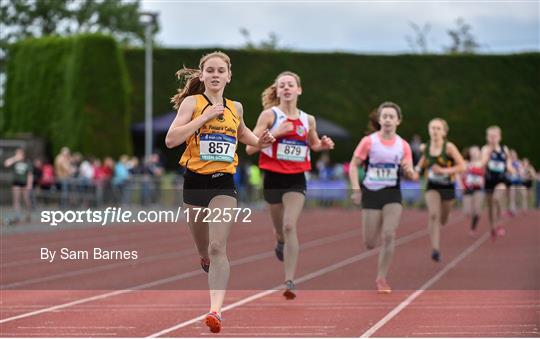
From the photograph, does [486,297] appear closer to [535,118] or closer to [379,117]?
[379,117]

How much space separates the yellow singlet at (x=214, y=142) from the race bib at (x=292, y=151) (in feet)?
11.0

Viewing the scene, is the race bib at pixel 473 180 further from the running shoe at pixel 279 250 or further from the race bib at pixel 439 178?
the running shoe at pixel 279 250

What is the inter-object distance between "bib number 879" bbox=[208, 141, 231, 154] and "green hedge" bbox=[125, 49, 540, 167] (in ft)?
113

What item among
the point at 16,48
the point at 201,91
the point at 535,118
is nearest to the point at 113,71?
the point at 16,48

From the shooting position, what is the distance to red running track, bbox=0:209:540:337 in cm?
978

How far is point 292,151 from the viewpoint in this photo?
11.2 meters

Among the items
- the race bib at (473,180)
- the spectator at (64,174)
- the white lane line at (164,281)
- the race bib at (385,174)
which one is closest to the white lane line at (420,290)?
the race bib at (473,180)

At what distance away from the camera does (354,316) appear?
10.5 m

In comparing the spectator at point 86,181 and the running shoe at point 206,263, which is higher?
the spectator at point 86,181

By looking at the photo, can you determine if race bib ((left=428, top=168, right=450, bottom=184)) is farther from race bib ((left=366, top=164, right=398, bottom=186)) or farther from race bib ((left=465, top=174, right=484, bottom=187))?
race bib ((left=465, top=174, right=484, bottom=187))

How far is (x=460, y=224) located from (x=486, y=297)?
15756mm

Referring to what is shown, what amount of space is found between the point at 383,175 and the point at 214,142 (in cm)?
487

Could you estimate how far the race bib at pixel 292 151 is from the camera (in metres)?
11.2

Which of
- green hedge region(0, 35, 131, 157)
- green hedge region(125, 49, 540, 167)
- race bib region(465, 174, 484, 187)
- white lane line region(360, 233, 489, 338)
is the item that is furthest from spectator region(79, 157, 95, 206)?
green hedge region(125, 49, 540, 167)
